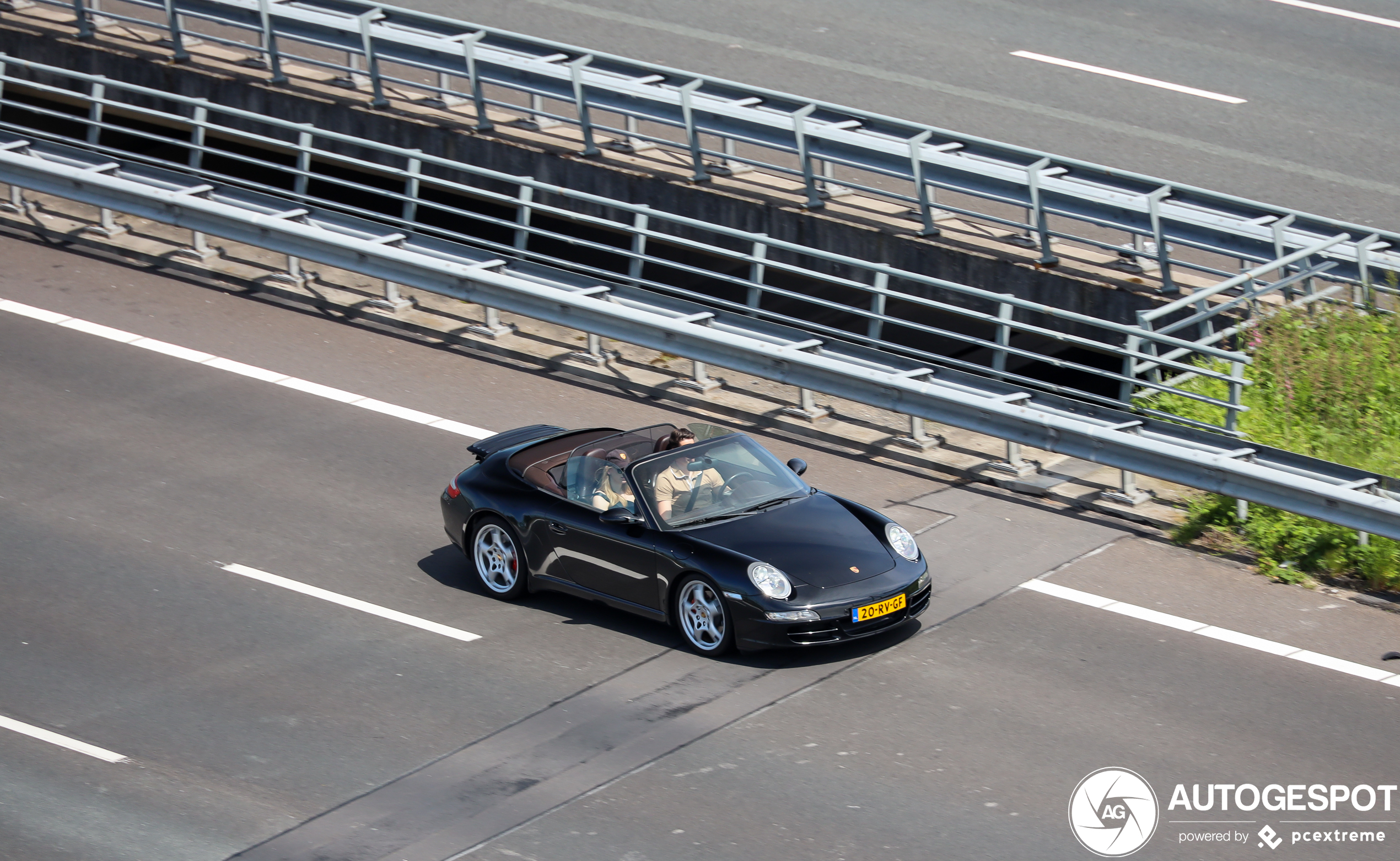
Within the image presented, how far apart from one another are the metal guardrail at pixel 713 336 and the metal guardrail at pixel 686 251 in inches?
8.4

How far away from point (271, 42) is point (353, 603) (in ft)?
35.3

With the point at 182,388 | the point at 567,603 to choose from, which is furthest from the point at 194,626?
the point at 182,388

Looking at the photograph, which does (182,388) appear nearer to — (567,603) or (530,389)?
(530,389)

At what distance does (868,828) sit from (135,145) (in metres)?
17.6

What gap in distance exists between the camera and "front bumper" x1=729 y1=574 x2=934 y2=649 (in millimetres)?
10344

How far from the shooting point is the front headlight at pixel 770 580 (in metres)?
10.4

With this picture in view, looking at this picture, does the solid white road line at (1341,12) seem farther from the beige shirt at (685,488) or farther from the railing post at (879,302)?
the beige shirt at (685,488)

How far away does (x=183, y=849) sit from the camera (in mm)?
8594

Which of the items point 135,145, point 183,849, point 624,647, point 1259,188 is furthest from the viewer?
point 135,145

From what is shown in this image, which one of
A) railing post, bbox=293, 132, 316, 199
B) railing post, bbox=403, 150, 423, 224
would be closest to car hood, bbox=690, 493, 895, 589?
railing post, bbox=403, 150, 423, 224

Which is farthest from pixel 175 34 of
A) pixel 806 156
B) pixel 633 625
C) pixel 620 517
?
pixel 633 625

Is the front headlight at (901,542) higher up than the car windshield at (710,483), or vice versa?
the car windshield at (710,483)

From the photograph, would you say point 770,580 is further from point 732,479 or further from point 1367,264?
point 1367,264

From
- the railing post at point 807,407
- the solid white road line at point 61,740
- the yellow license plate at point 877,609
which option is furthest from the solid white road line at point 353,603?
the railing post at point 807,407
